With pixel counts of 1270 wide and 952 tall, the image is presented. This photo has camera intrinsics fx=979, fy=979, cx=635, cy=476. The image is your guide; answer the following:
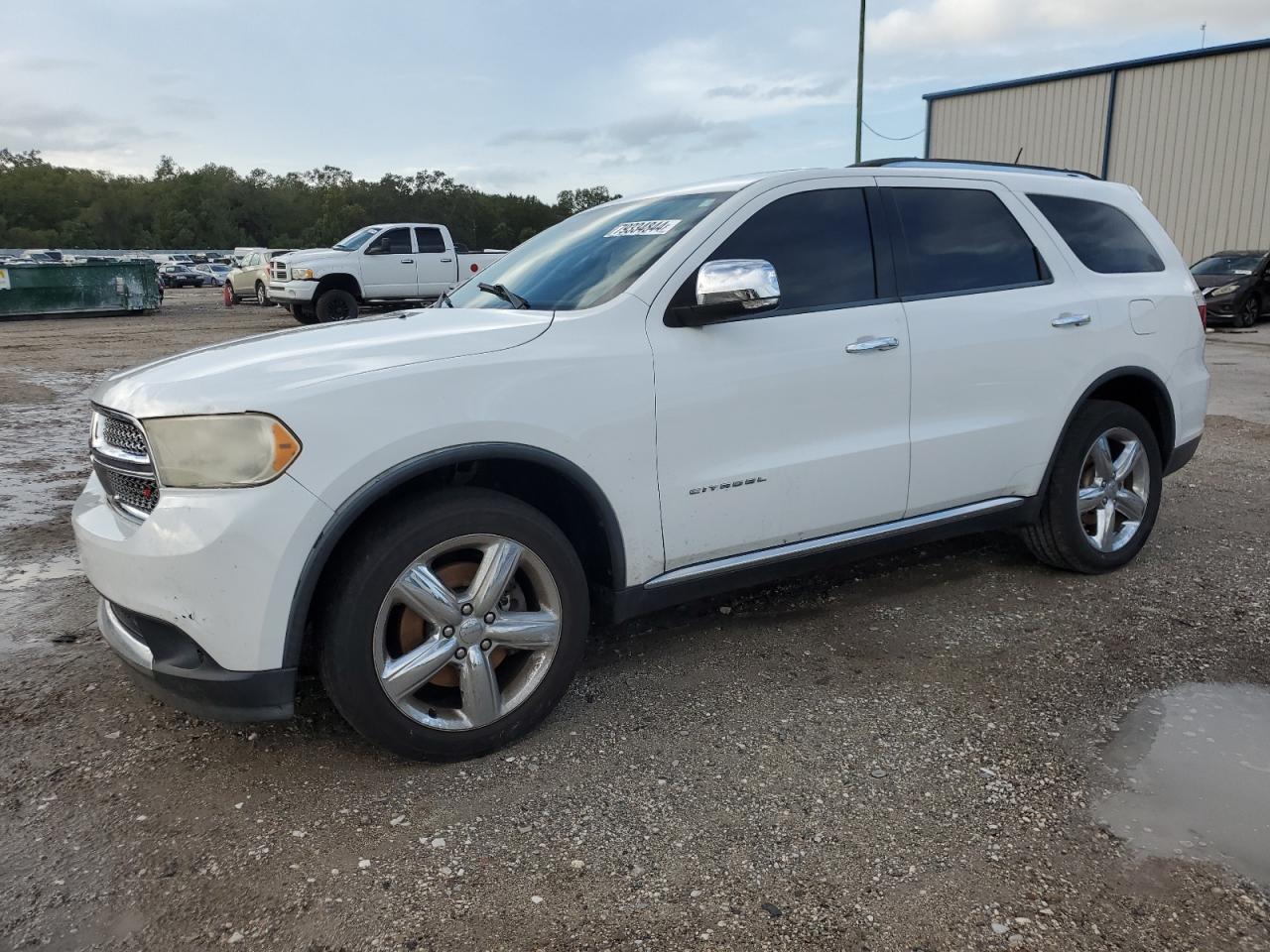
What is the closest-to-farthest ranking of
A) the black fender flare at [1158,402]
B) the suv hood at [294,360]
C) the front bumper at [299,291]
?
the suv hood at [294,360], the black fender flare at [1158,402], the front bumper at [299,291]

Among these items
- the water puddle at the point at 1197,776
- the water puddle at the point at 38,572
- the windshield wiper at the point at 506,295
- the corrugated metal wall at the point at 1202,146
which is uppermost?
the corrugated metal wall at the point at 1202,146

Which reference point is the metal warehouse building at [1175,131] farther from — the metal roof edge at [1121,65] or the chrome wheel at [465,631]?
the chrome wheel at [465,631]

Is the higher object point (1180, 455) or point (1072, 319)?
point (1072, 319)

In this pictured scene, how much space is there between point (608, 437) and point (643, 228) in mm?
972

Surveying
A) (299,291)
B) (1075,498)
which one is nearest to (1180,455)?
(1075,498)

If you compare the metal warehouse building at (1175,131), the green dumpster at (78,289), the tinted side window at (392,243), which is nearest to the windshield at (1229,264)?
the metal warehouse building at (1175,131)

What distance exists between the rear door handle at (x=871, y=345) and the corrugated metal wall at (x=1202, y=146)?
82.4 feet

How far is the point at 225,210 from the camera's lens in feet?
343

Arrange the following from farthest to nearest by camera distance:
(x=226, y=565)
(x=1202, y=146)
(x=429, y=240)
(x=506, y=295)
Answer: (x=1202, y=146)
(x=429, y=240)
(x=506, y=295)
(x=226, y=565)

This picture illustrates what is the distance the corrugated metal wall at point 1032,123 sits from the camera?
27.3 m

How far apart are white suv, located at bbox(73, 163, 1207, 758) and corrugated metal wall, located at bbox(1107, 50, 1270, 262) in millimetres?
24292

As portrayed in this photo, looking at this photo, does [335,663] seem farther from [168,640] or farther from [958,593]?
[958,593]

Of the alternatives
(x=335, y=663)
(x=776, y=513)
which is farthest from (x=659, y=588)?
(x=335, y=663)

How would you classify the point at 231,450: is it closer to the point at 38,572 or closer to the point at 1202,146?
the point at 38,572
